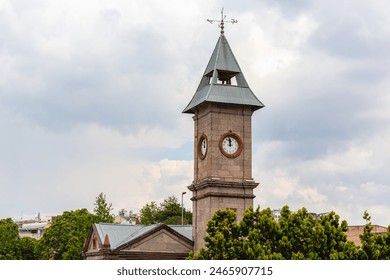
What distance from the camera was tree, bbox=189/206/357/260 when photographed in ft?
116

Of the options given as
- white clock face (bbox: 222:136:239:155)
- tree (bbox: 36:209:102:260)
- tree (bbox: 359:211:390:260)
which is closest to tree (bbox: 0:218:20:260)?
tree (bbox: 36:209:102:260)

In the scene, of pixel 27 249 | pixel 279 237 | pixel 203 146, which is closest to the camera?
pixel 279 237

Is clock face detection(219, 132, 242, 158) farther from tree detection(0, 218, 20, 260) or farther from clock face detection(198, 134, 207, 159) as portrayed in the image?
tree detection(0, 218, 20, 260)

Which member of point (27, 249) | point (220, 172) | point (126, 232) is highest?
point (220, 172)

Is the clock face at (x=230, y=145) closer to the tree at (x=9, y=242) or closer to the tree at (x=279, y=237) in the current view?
the tree at (x=279, y=237)

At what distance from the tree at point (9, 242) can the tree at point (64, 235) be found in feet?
12.7

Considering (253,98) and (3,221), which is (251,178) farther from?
(3,221)

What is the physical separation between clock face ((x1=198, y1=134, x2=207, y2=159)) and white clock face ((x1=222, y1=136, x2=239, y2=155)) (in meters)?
1.50

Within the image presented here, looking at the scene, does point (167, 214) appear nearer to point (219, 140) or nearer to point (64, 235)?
point (64, 235)

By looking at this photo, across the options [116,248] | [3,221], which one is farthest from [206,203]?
[3,221]

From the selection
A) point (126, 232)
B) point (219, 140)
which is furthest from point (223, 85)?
point (126, 232)

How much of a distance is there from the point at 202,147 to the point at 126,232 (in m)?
8.89

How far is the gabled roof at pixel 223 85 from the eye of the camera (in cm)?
4872

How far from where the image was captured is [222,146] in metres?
48.2
